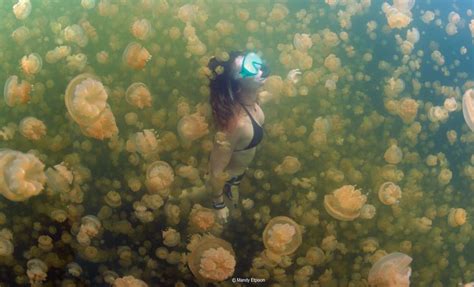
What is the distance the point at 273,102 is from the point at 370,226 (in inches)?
39.3

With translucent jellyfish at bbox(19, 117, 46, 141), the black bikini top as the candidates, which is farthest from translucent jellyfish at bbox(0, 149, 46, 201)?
the black bikini top

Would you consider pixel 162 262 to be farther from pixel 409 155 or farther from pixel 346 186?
pixel 409 155

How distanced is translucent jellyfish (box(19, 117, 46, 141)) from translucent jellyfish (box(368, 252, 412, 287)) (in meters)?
2.18

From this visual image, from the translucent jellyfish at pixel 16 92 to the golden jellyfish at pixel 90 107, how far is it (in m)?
0.25

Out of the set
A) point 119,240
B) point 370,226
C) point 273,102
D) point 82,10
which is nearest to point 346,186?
point 370,226

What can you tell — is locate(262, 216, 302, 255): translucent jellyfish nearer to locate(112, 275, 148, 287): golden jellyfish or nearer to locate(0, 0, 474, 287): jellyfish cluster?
locate(0, 0, 474, 287): jellyfish cluster

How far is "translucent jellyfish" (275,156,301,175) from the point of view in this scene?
9.15ft

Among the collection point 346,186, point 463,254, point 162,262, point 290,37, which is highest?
point 290,37

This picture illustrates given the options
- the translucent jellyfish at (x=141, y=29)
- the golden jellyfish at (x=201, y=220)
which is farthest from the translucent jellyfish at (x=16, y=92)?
the golden jellyfish at (x=201, y=220)

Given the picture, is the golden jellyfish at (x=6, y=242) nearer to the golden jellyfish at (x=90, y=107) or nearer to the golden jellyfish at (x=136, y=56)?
the golden jellyfish at (x=90, y=107)

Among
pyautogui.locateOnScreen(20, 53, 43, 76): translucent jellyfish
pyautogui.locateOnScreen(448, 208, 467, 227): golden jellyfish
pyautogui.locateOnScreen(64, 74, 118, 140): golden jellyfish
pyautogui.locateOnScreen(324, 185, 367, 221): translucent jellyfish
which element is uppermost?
pyautogui.locateOnScreen(20, 53, 43, 76): translucent jellyfish

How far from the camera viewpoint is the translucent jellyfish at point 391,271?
9.46 feet

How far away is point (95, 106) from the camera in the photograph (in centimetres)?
261

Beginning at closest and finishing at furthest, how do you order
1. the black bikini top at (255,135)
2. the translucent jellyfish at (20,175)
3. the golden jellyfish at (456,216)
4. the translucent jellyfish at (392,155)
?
the translucent jellyfish at (20,175), the black bikini top at (255,135), the translucent jellyfish at (392,155), the golden jellyfish at (456,216)
